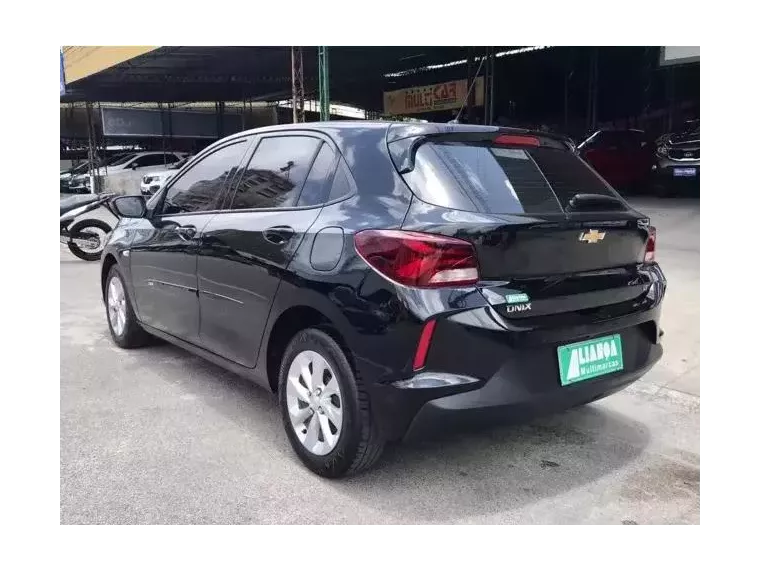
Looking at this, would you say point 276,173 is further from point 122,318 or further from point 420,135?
point 122,318

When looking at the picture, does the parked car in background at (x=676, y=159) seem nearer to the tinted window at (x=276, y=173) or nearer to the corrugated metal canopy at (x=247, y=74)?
the corrugated metal canopy at (x=247, y=74)

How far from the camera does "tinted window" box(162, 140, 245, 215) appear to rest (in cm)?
364

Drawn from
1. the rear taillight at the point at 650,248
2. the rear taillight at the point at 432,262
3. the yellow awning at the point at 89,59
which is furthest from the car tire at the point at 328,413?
the yellow awning at the point at 89,59

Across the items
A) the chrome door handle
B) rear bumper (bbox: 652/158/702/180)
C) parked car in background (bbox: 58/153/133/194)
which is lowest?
the chrome door handle

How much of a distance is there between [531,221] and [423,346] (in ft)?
2.19

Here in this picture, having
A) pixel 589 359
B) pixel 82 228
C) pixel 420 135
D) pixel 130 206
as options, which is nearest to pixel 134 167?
pixel 82 228

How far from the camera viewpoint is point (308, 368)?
2842 mm

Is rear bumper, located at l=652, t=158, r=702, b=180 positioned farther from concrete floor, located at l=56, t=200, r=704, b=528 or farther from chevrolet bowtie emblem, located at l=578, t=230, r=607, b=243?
chevrolet bowtie emblem, located at l=578, t=230, r=607, b=243

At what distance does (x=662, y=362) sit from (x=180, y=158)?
737 inches

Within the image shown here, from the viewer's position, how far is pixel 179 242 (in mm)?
3809

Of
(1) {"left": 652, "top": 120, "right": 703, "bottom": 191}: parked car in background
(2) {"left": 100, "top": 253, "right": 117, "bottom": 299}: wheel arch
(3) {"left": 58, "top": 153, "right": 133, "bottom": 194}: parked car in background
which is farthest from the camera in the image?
(3) {"left": 58, "top": 153, "right": 133, "bottom": 194}: parked car in background

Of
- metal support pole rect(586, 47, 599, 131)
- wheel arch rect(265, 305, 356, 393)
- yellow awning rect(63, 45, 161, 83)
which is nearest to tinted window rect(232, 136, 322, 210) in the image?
wheel arch rect(265, 305, 356, 393)

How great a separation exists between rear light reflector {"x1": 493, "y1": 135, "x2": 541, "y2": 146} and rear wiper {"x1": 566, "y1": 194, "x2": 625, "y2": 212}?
341 mm

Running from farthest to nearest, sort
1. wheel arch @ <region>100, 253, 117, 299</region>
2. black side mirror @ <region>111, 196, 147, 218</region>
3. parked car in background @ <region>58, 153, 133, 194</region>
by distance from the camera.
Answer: parked car in background @ <region>58, 153, 133, 194</region>, wheel arch @ <region>100, 253, 117, 299</region>, black side mirror @ <region>111, 196, 147, 218</region>
